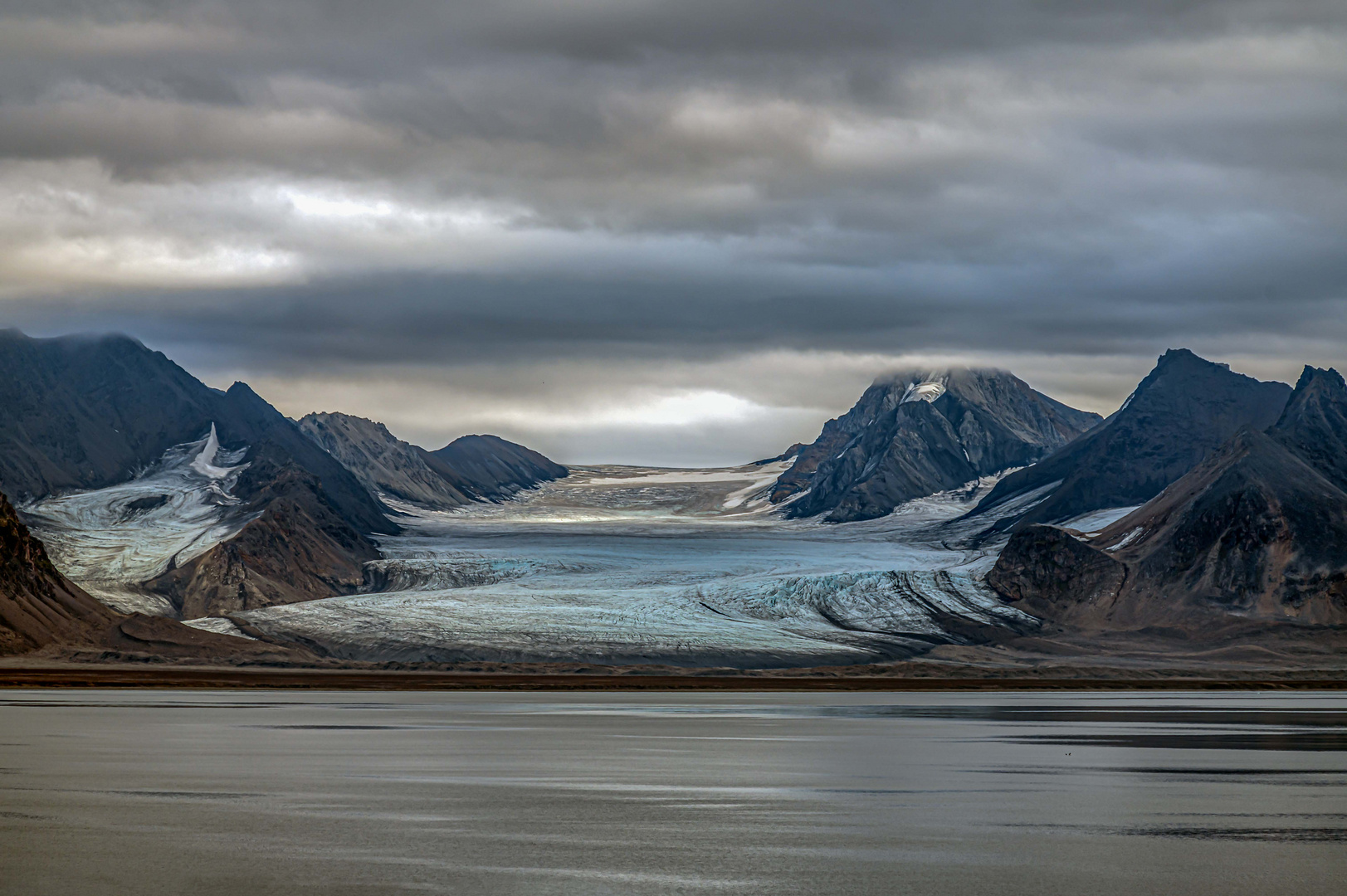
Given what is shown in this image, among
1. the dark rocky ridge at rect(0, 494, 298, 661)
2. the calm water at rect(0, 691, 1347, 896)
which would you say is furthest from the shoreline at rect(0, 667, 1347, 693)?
the calm water at rect(0, 691, 1347, 896)

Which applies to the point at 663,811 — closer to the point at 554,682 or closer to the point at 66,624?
the point at 554,682

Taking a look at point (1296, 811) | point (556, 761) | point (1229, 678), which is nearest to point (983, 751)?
point (556, 761)

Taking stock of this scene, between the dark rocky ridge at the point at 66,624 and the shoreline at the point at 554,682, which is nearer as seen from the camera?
the shoreline at the point at 554,682

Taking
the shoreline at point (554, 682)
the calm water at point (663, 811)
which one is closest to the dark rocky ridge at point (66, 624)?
the shoreline at point (554, 682)

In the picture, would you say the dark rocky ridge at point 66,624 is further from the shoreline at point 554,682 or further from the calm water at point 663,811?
the calm water at point 663,811

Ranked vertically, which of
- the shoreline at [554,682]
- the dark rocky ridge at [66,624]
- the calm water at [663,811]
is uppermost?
the calm water at [663,811]

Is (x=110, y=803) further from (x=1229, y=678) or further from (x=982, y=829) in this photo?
(x=1229, y=678)
